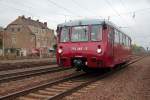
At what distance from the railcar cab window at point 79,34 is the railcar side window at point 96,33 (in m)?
0.31

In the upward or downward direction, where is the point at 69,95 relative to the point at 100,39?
downward

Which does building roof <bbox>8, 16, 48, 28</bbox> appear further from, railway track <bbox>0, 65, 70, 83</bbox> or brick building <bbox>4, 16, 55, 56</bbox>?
railway track <bbox>0, 65, 70, 83</bbox>

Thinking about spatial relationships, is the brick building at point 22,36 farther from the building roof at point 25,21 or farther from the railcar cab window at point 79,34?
the railcar cab window at point 79,34

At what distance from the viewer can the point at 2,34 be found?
87.2m

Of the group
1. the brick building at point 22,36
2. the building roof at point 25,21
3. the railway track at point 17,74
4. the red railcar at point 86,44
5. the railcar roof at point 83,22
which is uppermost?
the building roof at point 25,21

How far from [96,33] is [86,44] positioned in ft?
2.40

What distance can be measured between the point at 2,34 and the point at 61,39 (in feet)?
240

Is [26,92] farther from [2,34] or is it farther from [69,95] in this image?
[2,34]

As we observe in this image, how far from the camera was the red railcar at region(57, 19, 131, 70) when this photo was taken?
1528cm

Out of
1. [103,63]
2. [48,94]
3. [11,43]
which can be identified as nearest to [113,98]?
[48,94]

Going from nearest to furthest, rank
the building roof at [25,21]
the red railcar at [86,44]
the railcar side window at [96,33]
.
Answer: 1. the red railcar at [86,44]
2. the railcar side window at [96,33]
3. the building roof at [25,21]

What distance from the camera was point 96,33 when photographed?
51.6 feet

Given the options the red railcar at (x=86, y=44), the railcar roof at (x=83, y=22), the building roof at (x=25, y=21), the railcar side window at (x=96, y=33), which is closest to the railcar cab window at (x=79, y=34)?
the red railcar at (x=86, y=44)

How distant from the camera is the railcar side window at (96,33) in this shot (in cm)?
1556
